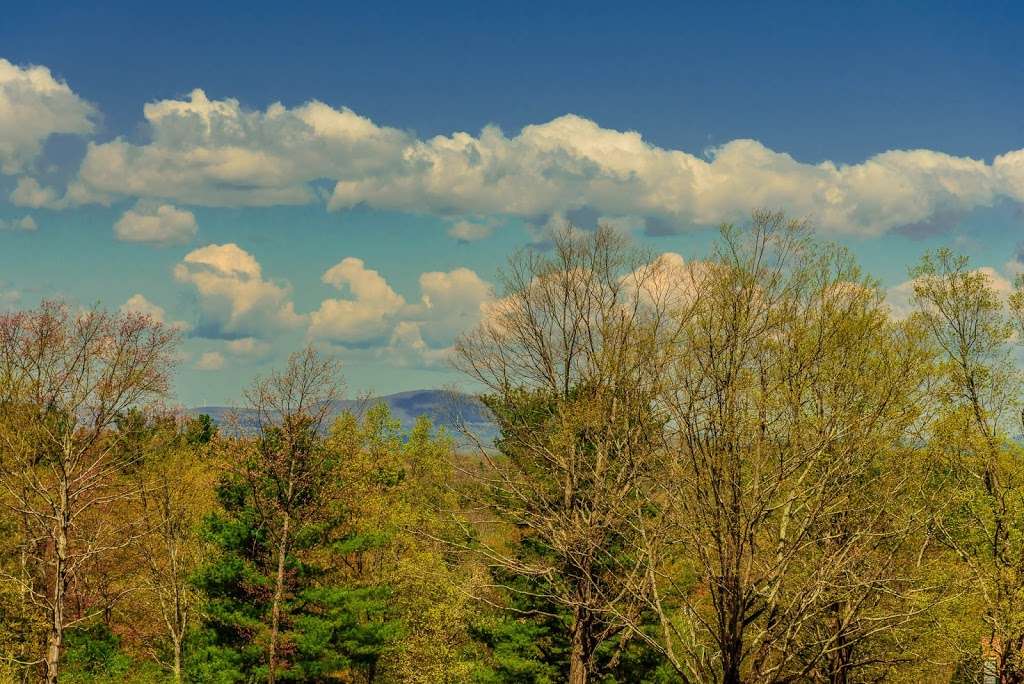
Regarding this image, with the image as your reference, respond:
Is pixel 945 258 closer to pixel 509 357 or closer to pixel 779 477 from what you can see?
pixel 509 357

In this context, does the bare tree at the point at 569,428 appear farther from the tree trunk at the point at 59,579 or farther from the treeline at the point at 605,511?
the tree trunk at the point at 59,579

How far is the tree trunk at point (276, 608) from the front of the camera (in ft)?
95.1

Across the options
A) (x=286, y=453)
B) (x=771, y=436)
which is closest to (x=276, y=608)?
(x=286, y=453)

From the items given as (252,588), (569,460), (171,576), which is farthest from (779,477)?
(171,576)

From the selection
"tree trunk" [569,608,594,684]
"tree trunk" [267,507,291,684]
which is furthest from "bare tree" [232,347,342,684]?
"tree trunk" [569,608,594,684]

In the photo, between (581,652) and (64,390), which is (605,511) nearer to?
(581,652)

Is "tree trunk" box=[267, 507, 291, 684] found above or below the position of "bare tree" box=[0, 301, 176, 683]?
below

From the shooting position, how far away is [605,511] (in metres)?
25.2

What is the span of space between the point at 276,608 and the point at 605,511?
1215cm

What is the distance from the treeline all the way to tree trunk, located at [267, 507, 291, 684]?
3.2 inches

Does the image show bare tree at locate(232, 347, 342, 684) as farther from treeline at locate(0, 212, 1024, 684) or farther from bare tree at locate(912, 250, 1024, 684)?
bare tree at locate(912, 250, 1024, 684)

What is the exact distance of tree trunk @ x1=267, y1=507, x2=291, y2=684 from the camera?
2900 cm

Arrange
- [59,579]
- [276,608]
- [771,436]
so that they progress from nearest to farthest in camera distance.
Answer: [771,436]
[59,579]
[276,608]

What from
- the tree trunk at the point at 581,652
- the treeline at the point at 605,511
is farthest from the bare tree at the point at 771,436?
the tree trunk at the point at 581,652
